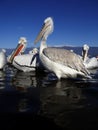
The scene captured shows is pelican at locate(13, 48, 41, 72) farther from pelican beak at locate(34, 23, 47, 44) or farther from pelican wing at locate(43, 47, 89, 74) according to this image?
pelican wing at locate(43, 47, 89, 74)

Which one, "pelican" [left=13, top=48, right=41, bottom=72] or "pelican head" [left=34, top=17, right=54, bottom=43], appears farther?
"pelican" [left=13, top=48, right=41, bottom=72]

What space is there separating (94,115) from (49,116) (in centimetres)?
87

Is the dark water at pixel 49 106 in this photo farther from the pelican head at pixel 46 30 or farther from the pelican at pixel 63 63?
the pelican head at pixel 46 30

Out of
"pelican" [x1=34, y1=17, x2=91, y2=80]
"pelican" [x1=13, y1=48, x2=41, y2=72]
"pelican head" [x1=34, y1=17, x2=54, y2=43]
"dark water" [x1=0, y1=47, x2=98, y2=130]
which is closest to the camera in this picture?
"dark water" [x1=0, y1=47, x2=98, y2=130]

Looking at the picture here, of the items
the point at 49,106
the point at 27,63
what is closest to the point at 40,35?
the point at 27,63

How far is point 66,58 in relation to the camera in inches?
387

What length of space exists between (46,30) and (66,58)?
6.57 ft

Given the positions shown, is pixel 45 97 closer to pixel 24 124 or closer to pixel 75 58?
pixel 24 124

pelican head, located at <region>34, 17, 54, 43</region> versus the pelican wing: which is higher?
pelican head, located at <region>34, 17, 54, 43</region>

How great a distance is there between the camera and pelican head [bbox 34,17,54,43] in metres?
11.1

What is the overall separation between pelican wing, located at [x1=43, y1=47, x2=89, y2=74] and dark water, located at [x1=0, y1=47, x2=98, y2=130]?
110 centimetres

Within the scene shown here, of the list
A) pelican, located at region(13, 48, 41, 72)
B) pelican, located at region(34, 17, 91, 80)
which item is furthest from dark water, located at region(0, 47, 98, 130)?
pelican, located at region(13, 48, 41, 72)

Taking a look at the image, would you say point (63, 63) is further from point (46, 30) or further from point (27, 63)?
point (27, 63)

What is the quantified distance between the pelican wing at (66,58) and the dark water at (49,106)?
110cm
